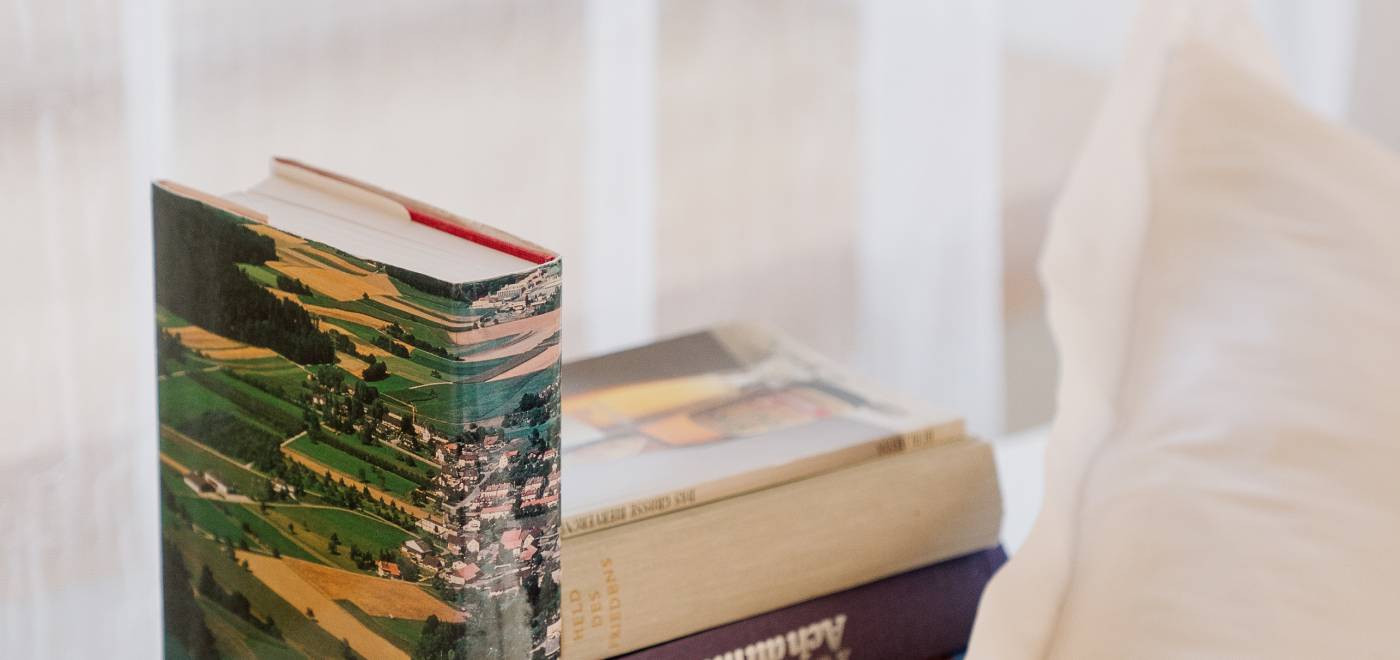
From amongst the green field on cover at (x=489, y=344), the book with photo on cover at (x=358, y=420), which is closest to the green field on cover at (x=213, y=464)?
the book with photo on cover at (x=358, y=420)

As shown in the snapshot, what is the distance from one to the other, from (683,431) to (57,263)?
0.82 feet

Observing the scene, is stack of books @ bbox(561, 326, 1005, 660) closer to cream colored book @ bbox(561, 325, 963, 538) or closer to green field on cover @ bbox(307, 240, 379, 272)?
cream colored book @ bbox(561, 325, 963, 538)

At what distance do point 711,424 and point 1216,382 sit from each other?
192 mm

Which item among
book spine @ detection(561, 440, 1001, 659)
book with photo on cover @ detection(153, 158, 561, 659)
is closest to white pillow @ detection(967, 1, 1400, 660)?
book spine @ detection(561, 440, 1001, 659)

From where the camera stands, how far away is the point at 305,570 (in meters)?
0.40

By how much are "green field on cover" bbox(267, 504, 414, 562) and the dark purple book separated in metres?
A: 0.10

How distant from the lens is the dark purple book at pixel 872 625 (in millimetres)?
456

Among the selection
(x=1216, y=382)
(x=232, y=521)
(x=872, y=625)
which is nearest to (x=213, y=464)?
(x=232, y=521)

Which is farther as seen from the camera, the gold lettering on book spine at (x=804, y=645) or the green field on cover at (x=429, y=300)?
the gold lettering on book spine at (x=804, y=645)

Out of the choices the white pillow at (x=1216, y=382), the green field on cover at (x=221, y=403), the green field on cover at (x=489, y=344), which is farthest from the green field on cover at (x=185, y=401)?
the white pillow at (x=1216, y=382)

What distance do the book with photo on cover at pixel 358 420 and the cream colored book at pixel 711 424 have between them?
0.23ft

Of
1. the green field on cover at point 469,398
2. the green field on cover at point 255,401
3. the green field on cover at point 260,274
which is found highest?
the green field on cover at point 260,274

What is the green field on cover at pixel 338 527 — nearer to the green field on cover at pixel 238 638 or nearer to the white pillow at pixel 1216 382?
the green field on cover at pixel 238 638

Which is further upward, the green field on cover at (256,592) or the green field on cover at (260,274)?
the green field on cover at (260,274)
